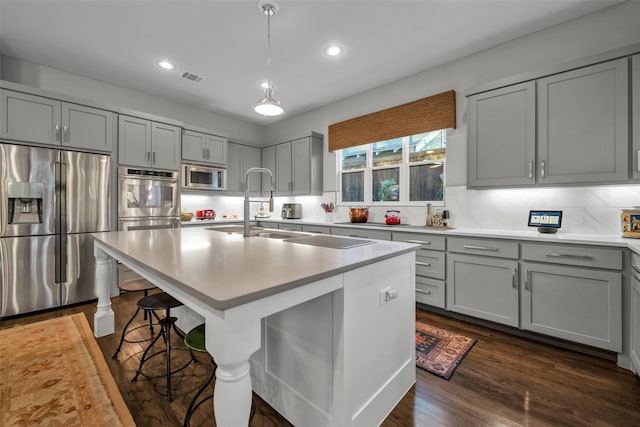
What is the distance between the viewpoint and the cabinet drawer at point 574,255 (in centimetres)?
197

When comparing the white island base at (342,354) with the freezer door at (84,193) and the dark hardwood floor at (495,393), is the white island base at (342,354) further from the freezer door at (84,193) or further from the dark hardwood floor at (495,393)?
the freezer door at (84,193)

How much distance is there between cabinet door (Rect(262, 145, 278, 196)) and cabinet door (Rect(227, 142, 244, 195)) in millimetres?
478

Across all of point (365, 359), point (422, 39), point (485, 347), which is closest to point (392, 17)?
point (422, 39)

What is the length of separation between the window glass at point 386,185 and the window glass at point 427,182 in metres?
0.21

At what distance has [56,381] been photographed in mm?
1796

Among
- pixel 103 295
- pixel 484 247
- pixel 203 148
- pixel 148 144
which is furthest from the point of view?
pixel 203 148

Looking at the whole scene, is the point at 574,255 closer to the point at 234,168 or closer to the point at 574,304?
the point at 574,304

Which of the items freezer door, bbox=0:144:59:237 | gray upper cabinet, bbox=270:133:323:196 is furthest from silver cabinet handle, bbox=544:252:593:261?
freezer door, bbox=0:144:59:237

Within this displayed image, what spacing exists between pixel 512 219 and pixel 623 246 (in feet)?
3.16

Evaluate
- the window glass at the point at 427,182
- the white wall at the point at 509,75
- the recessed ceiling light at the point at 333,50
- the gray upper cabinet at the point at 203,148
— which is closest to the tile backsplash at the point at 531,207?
the white wall at the point at 509,75

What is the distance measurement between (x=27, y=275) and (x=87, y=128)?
173cm

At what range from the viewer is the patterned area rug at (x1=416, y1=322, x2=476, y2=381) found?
1.95 metres

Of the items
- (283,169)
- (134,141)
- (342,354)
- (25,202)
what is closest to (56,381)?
(342,354)

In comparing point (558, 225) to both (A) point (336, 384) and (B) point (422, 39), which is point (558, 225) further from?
(A) point (336, 384)
